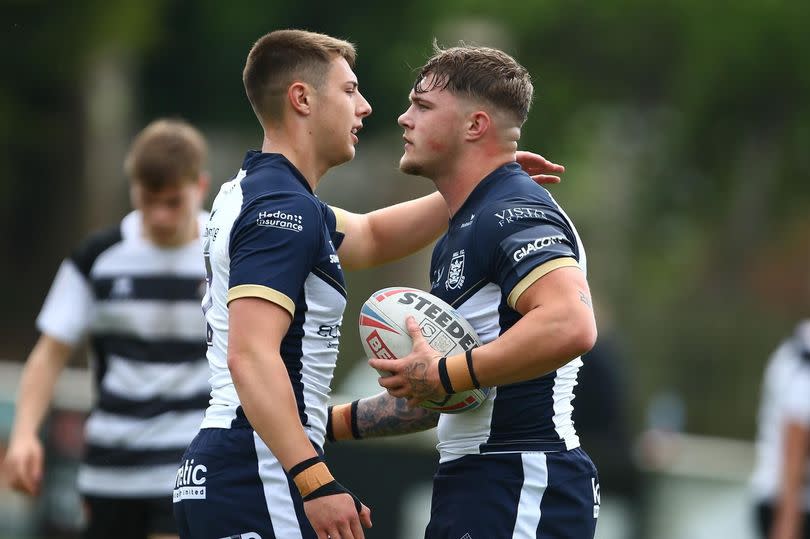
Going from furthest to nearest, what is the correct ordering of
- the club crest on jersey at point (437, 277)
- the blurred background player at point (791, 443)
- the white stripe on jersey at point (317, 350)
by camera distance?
the blurred background player at point (791, 443), the club crest on jersey at point (437, 277), the white stripe on jersey at point (317, 350)

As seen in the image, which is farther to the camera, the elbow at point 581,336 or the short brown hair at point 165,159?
the short brown hair at point 165,159

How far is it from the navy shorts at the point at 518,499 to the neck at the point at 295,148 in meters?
1.17

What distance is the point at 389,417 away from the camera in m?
5.21

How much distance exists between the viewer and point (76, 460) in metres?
10.7

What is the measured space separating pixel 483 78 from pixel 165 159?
7.08 feet

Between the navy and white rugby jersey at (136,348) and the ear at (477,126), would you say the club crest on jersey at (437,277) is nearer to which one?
the ear at (477,126)

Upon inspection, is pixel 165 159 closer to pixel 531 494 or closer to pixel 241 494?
pixel 241 494

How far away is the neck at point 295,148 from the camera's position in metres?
4.89

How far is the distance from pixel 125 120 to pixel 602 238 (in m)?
9.20

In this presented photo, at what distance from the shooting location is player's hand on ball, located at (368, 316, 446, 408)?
4527 mm

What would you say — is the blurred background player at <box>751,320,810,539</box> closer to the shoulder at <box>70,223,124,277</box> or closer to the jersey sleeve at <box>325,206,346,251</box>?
the jersey sleeve at <box>325,206,346,251</box>

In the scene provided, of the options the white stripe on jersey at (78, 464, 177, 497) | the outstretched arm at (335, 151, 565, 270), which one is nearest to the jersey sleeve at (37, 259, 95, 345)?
the white stripe on jersey at (78, 464, 177, 497)

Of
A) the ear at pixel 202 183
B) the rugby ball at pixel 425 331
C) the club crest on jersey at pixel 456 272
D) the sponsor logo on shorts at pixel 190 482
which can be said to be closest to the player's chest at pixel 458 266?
the club crest on jersey at pixel 456 272

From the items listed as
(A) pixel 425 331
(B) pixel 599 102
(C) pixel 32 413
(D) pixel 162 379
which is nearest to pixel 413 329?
(A) pixel 425 331
